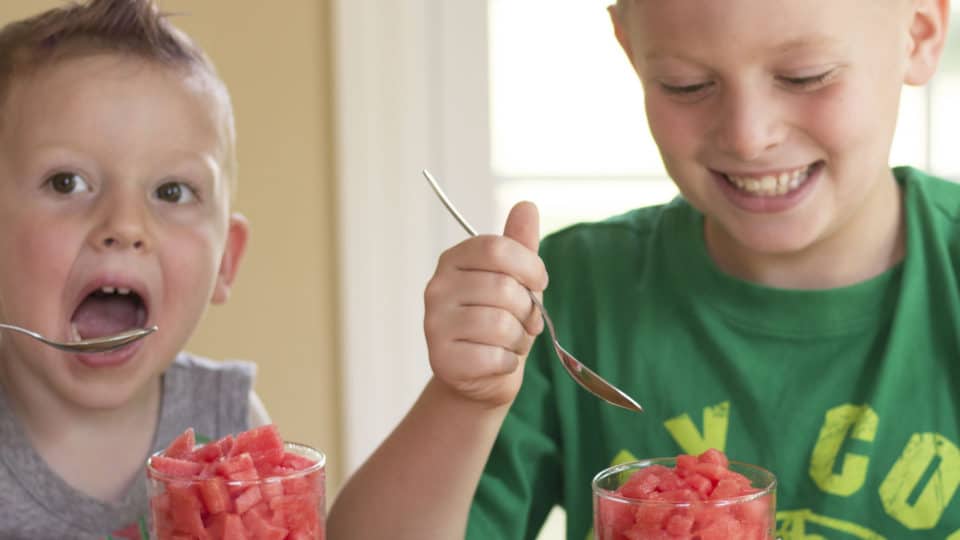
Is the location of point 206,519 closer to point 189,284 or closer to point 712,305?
point 189,284

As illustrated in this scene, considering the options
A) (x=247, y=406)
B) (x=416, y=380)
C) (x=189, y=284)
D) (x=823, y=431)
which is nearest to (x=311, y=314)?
(x=416, y=380)

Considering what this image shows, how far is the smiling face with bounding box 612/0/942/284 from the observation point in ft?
3.43

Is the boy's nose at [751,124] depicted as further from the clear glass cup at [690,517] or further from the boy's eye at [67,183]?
the boy's eye at [67,183]

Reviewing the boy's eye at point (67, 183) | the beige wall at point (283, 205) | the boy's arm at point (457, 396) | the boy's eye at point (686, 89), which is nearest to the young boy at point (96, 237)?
the boy's eye at point (67, 183)

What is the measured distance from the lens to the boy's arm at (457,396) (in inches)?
41.0

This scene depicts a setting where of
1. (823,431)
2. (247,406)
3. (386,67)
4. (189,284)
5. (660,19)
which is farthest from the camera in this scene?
(386,67)

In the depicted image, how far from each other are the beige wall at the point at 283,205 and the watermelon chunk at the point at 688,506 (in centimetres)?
177

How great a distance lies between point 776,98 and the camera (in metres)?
1.08

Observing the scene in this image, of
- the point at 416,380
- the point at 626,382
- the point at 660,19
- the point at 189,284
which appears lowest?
the point at 416,380

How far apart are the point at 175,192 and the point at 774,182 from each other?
62cm

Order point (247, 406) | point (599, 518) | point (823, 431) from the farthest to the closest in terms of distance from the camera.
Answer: point (247, 406) → point (823, 431) → point (599, 518)

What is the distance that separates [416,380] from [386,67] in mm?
662

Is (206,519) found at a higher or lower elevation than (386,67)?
lower

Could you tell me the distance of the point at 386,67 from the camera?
2.59 m
